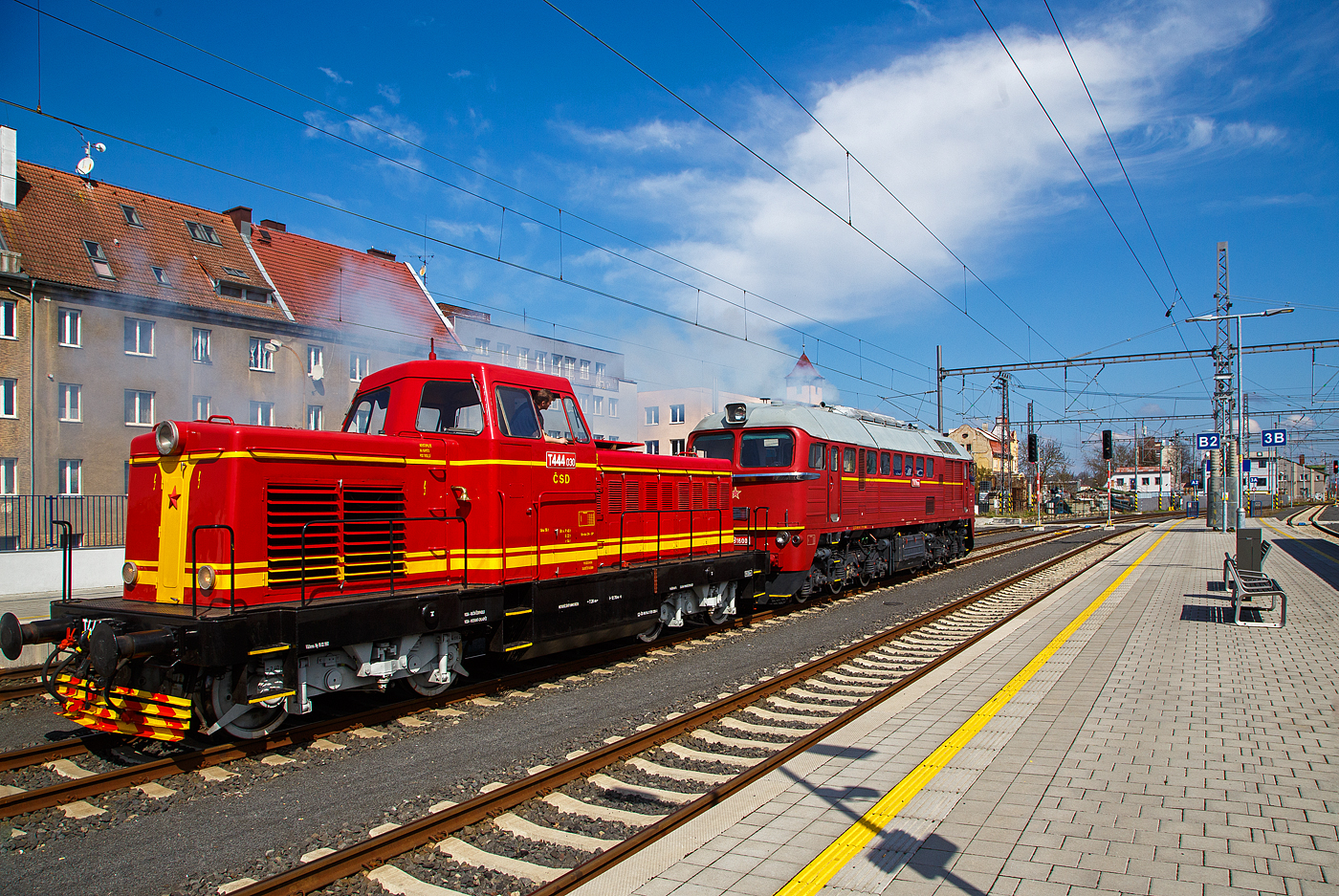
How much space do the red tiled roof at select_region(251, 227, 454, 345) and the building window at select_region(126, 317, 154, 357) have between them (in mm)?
4409

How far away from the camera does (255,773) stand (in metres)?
5.57

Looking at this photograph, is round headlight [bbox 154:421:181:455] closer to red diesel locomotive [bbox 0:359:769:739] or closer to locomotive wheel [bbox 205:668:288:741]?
red diesel locomotive [bbox 0:359:769:739]

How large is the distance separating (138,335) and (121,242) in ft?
9.62

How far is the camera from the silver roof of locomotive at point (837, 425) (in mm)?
13531

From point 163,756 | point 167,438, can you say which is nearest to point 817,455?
point 167,438

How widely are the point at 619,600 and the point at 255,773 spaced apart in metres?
4.18

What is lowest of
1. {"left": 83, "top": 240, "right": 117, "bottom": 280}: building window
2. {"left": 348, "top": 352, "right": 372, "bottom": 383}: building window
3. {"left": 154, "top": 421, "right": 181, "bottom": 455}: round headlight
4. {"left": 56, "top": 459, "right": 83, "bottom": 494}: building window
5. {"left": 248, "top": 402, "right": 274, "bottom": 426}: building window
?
{"left": 56, "top": 459, "right": 83, "bottom": 494}: building window

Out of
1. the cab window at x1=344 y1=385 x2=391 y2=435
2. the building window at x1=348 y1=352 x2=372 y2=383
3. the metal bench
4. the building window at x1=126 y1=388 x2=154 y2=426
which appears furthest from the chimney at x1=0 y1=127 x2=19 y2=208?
the metal bench

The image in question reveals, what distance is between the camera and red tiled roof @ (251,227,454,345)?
85.7 ft

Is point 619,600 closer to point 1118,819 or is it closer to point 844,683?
point 844,683

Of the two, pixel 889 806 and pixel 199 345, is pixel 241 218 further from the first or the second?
pixel 889 806

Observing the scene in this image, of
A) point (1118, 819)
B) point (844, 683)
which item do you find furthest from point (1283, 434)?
point (1118, 819)

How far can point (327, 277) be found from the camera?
28656 millimetres

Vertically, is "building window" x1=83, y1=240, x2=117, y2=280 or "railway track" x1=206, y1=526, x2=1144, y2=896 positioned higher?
"building window" x1=83, y1=240, x2=117, y2=280
